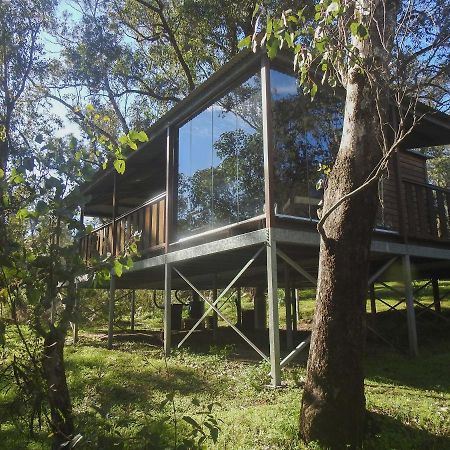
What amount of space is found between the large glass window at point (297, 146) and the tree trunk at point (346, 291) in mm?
2958

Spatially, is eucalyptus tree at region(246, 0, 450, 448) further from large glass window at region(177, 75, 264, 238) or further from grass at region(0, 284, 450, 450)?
large glass window at region(177, 75, 264, 238)

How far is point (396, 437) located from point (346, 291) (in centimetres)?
142

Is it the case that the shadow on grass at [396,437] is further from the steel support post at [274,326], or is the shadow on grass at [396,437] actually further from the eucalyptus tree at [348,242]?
the steel support post at [274,326]

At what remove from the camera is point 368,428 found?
4.26 meters

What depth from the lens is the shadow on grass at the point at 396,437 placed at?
417 centimetres

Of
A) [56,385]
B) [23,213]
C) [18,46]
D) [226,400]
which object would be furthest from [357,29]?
[18,46]

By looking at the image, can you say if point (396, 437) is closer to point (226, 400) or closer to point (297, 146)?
point (226, 400)

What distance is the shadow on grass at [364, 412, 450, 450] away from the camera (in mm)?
4168

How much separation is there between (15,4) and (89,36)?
4611mm

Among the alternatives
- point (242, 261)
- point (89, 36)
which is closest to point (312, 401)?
point (242, 261)

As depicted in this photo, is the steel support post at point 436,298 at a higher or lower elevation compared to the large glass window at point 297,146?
lower

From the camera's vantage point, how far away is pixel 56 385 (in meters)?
2.51

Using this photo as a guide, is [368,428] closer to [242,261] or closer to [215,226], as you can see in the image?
[215,226]

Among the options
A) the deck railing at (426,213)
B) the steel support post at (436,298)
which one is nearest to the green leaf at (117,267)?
the deck railing at (426,213)
